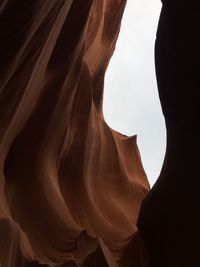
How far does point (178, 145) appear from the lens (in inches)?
64.7

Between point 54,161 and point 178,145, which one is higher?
point 178,145

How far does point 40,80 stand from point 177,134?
54 cm

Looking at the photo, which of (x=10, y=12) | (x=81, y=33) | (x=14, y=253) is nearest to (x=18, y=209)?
(x=14, y=253)

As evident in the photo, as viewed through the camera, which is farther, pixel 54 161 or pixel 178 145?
pixel 54 161

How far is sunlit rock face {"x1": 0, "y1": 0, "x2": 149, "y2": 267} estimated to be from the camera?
147cm

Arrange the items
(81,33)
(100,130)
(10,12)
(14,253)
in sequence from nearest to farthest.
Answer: (14,253) → (10,12) → (81,33) → (100,130)

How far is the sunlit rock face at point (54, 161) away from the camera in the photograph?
147 centimetres

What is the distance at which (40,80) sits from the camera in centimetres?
194

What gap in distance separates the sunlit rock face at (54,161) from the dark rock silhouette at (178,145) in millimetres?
85

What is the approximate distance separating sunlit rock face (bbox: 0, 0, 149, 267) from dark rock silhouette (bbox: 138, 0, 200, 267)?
0.08 meters

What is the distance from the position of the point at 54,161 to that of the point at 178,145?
1.70 ft

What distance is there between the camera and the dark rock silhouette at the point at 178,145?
1.53 metres

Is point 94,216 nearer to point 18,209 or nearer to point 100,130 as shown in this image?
point 18,209

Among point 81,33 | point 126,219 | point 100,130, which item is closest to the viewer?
point 126,219
